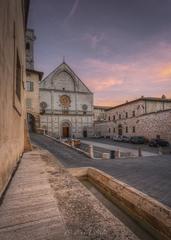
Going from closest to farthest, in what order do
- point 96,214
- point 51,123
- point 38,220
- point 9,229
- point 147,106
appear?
1. point 9,229
2. point 38,220
3. point 96,214
4. point 147,106
5. point 51,123

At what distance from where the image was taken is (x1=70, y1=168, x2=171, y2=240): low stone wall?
345 centimetres

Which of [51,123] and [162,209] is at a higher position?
[51,123]

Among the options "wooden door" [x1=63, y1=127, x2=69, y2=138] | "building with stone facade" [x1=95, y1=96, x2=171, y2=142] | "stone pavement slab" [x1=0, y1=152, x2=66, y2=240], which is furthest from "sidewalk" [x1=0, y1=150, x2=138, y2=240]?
"wooden door" [x1=63, y1=127, x2=69, y2=138]

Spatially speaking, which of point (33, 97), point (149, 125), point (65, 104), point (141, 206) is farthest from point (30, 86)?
point (141, 206)

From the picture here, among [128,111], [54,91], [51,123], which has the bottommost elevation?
[51,123]

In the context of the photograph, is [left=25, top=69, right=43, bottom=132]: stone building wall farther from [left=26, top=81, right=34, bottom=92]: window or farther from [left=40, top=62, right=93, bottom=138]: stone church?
[left=40, top=62, right=93, bottom=138]: stone church

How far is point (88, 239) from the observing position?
140cm

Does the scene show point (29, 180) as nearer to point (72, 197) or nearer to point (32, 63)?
point (72, 197)

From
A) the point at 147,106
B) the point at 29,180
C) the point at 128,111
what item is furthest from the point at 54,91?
the point at 29,180

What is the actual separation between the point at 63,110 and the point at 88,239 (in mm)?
38266

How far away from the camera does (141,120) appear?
96.8 feet

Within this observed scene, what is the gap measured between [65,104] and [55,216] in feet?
126

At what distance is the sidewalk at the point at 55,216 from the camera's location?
146 cm

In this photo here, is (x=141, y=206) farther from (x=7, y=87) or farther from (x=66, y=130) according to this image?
(x=66, y=130)
